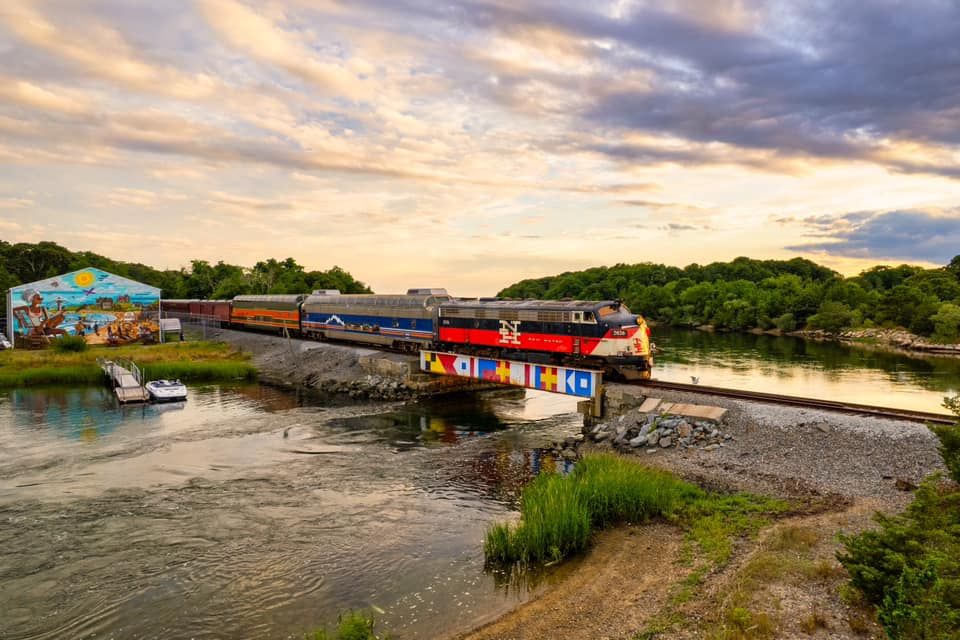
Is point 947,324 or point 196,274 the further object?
point 196,274

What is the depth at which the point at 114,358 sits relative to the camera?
5156cm

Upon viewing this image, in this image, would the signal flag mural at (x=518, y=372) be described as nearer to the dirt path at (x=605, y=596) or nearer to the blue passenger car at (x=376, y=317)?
the blue passenger car at (x=376, y=317)

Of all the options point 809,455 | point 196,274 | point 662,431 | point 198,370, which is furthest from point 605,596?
point 196,274

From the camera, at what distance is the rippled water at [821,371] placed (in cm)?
4416

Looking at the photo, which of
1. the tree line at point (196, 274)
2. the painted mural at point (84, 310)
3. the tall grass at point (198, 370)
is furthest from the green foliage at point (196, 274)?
the tall grass at point (198, 370)

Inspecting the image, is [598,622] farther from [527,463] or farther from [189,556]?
[527,463]

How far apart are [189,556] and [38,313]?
51286 millimetres

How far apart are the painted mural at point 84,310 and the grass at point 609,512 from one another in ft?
181

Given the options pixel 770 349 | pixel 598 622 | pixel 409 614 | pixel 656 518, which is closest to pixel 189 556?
pixel 409 614

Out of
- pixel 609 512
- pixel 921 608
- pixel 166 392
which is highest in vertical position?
pixel 921 608

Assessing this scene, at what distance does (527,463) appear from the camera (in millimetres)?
26281

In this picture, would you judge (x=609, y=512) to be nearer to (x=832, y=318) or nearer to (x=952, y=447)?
(x=952, y=447)

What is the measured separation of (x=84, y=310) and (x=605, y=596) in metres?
60.7

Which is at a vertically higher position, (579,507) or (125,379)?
(125,379)
